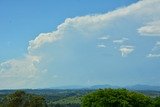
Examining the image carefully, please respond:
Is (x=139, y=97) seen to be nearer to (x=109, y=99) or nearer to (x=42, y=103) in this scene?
(x=109, y=99)

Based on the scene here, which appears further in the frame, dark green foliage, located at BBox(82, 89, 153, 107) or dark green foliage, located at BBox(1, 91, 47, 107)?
dark green foliage, located at BBox(1, 91, 47, 107)

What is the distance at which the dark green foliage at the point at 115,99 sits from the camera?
97.5m

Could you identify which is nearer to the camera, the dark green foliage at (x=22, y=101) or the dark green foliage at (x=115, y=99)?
the dark green foliage at (x=115, y=99)

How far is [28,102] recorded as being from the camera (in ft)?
326

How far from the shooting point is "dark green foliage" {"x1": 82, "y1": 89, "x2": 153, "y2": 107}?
97500 mm

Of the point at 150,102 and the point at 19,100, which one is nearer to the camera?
the point at 19,100

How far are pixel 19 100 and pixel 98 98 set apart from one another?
21.1m

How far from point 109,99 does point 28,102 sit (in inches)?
847

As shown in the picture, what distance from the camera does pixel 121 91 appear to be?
10175 centimetres

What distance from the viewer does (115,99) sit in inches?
3836

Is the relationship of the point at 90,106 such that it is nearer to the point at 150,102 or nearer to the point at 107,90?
the point at 107,90

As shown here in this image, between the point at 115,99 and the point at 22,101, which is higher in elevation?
the point at 22,101

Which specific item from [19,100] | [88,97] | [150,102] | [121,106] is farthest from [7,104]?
[150,102]

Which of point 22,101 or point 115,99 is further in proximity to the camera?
point 22,101
